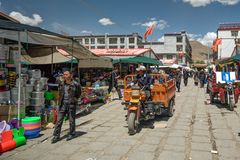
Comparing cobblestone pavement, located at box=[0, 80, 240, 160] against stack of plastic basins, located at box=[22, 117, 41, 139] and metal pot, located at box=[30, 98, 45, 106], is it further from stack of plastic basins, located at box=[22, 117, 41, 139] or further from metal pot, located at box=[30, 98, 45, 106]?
metal pot, located at box=[30, 98, 45, 106]

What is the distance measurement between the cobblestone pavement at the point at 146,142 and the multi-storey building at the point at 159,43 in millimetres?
64465

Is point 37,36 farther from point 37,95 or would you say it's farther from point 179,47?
point 179,47

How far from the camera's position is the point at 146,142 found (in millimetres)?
6871

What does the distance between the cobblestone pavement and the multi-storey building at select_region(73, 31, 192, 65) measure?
64.5 m

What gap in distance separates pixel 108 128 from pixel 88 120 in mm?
1545

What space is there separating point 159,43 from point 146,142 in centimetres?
8395

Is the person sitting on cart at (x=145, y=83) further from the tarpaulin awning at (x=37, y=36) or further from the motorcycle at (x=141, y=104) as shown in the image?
the tarpaulin awning at (x=37, y=36)

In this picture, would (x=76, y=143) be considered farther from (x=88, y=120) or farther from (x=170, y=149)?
(x=88, y=120)

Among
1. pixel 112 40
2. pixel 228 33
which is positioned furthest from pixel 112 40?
pixel 228 33

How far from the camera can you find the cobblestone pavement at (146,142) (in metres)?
5.87

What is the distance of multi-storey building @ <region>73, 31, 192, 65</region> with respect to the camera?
87750 millimetres

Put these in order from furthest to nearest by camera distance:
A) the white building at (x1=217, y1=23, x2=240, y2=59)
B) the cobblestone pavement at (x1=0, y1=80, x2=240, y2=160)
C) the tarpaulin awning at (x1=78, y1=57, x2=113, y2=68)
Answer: the white building at (x1=217, y1=23, x2=240, y2=59) < the tarpaulin awning at (x1=78, y1=57, x2=113, y2=68) < the cobblestone pavement at (x1=0, y1=80, x2=240, y2=160)

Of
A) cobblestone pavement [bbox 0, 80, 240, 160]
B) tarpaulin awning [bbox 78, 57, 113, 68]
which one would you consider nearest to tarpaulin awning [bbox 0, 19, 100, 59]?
tarpaulin awning [bbox 78, 57, 113, 68]

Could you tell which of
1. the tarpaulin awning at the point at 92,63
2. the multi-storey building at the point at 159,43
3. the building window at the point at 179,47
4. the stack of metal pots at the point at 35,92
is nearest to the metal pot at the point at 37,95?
the stack of metal pots at the point at 35,92
